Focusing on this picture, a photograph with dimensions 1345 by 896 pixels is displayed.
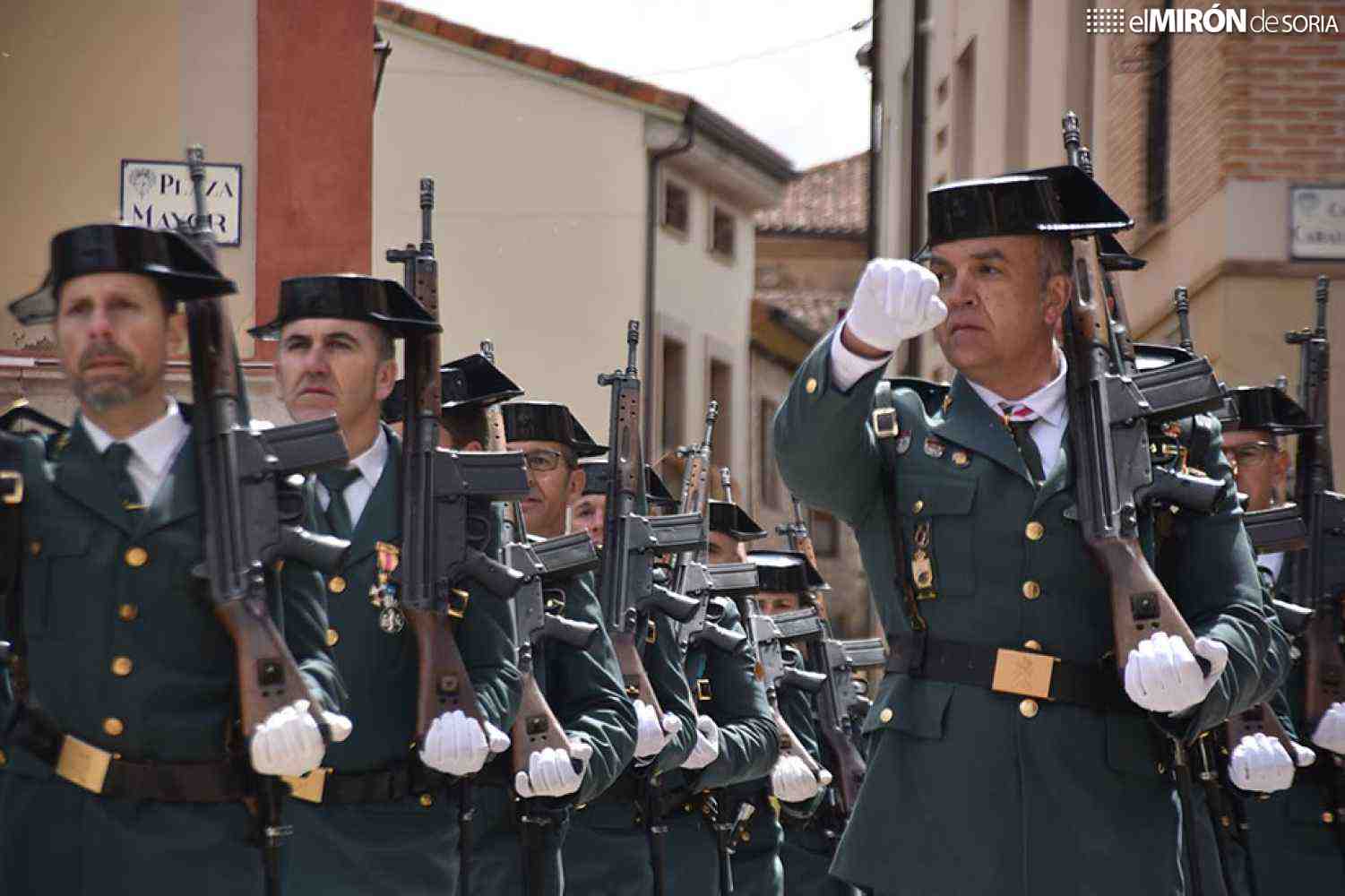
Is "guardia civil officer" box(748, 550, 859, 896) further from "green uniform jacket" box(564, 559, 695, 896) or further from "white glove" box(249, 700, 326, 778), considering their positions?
"white glove" box(249, 700, 326, 778)

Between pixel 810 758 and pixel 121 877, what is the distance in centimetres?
756

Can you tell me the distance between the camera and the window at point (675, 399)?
4056cm

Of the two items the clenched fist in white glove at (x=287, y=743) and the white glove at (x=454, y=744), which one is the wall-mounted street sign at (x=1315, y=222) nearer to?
the white glove at (x=454, y=744)

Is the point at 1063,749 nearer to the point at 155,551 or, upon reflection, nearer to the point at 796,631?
the point at 155,551

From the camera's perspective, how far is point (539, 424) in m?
11.1

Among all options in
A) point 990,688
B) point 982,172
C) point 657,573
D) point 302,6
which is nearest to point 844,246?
point 982,172

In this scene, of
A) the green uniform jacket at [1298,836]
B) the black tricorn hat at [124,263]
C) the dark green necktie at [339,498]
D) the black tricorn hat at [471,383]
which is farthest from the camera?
the green uniform jacket at [1298,836]

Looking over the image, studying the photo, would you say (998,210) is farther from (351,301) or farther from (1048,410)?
(351,301)

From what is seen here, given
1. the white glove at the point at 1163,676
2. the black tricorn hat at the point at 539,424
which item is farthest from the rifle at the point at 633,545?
the white glove at the point at 1163,676

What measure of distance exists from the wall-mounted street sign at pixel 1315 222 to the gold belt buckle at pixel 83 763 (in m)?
12.6

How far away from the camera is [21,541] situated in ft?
20.3

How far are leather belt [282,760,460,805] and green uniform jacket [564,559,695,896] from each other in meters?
3.01

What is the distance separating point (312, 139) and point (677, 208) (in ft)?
78.6

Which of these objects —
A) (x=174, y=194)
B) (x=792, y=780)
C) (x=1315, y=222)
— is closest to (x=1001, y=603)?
(x=792, y=780)
